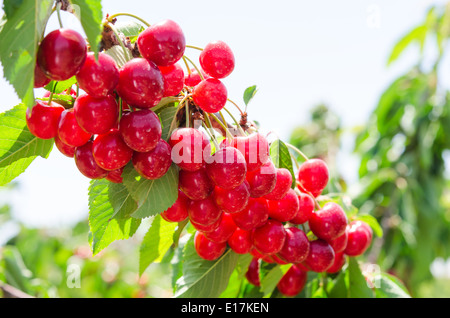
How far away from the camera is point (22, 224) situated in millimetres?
4270

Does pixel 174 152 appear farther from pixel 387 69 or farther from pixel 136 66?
pixel 387 69

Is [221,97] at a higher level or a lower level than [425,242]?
higher

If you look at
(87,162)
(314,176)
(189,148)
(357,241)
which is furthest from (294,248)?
(87,162)

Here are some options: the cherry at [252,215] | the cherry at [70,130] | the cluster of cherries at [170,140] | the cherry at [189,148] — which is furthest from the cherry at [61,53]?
the cherry at [252,215]

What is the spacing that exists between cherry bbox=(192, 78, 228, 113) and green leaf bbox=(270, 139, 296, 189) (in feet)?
0.82

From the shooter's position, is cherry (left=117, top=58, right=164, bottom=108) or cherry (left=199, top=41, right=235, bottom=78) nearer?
cherry (left=117, top=58, right=164, bottom=108)

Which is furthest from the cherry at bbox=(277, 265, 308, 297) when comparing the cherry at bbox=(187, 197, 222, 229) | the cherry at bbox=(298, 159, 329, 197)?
the cherry at bbox=(187, 197, 222, 229)

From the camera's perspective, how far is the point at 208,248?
3.39 ft

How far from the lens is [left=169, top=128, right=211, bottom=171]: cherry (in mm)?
745

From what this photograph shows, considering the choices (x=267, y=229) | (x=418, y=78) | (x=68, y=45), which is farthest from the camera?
(x=418, y=78)

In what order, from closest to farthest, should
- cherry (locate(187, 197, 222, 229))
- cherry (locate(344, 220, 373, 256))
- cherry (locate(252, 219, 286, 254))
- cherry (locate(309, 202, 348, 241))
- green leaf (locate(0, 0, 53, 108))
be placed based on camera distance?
green leaf (locate(0, 0, 53, 108))
cherry (locate(187, 197, 222, 229))
cherry (locate(252, 219, 286, 254))
cherry (locate(309, 202, 348, 241))
cherry (locate(344, 220, 373, 256))

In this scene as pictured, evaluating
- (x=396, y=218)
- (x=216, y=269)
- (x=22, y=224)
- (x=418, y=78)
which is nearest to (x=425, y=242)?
(x=396, y=218)

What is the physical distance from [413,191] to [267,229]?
2.53 m

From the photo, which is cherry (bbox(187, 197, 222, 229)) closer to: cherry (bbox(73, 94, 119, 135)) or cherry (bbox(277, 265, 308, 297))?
cherry (bbox(73, 94, 119, 135))
